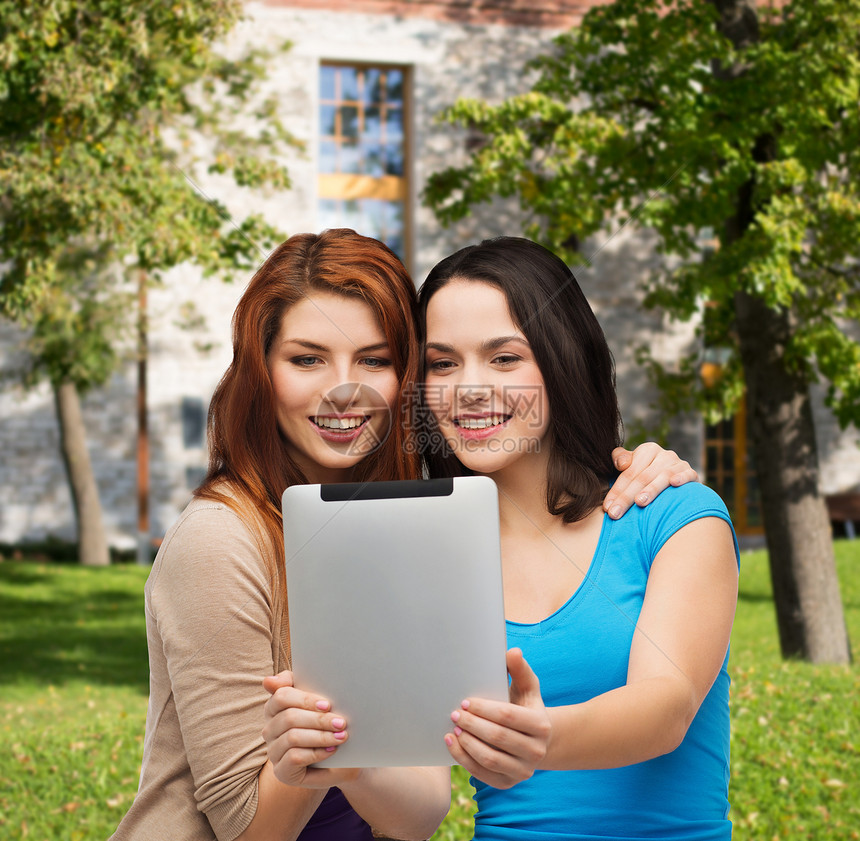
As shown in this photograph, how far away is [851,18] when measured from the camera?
659cm

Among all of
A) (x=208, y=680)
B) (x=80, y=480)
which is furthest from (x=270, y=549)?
(x=80, y=480)

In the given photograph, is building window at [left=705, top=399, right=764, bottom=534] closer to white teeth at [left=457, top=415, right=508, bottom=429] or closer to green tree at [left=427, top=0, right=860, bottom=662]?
green tree at [left=427, top=0, right=860, bottom=662]

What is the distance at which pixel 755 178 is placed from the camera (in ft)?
24.7

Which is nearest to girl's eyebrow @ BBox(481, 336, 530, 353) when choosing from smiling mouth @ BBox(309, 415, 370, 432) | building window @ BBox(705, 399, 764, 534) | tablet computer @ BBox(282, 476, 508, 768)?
smiling mouth @ BBox(309, 415, 370, 432)

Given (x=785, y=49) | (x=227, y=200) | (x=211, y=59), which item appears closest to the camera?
(x=785, y=49)

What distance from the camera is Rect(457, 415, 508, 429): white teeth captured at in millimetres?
1896

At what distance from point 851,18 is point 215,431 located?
638cm

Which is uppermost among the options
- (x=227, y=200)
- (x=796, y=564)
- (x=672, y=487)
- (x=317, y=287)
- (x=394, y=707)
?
(x=227, y=200)

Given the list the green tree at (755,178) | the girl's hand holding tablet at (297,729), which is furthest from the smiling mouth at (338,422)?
the green tree at (755,178)

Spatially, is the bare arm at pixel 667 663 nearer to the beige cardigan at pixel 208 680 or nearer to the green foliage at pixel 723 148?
the beige cardigan at pixel 208 680

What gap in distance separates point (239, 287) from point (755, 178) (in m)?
8.89

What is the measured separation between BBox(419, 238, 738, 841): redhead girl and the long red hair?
0.25ft

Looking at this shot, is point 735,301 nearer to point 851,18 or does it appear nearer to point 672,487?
point 851,18

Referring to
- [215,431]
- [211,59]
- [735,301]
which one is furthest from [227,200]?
[215,431]
